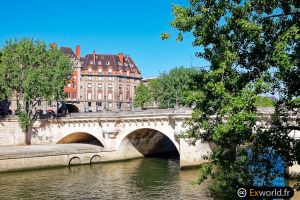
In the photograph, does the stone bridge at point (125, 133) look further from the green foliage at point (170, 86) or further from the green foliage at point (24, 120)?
the green foliage at point (170, 86)

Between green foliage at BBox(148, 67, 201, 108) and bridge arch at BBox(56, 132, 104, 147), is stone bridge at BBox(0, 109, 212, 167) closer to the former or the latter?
bridge arch at BBox(56, 132, 104, 147)

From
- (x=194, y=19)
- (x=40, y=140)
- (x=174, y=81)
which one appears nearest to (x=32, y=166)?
(x=40, y=140)

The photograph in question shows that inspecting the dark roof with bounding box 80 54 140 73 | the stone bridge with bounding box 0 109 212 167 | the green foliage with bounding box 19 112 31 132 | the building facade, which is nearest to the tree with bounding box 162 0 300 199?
the stone bridge with bounding box 0 109 212 167

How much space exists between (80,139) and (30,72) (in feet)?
44.2

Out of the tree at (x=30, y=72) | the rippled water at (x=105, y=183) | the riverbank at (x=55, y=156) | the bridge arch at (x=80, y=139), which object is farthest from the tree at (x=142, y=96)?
the rippled water at (x=105, y=183)

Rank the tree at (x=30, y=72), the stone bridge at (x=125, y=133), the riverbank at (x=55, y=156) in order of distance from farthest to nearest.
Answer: the tree at (x=30, y=72)
the stone bridge at (x=125, y=133)
the riverbank at (x=55, y=156)

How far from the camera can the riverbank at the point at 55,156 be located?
44.1 m

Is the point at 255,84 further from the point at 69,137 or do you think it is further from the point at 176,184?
the point at 69,137

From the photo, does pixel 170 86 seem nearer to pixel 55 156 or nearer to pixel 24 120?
pixel 24 120

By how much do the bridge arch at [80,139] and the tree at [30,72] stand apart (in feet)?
17.3

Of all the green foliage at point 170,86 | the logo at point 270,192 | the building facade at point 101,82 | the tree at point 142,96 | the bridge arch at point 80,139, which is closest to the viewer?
the logo at point 270,192

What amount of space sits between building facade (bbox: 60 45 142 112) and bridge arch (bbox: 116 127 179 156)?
3798 centimetres

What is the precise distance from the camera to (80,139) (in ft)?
203

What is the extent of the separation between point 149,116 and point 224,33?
34273mm
